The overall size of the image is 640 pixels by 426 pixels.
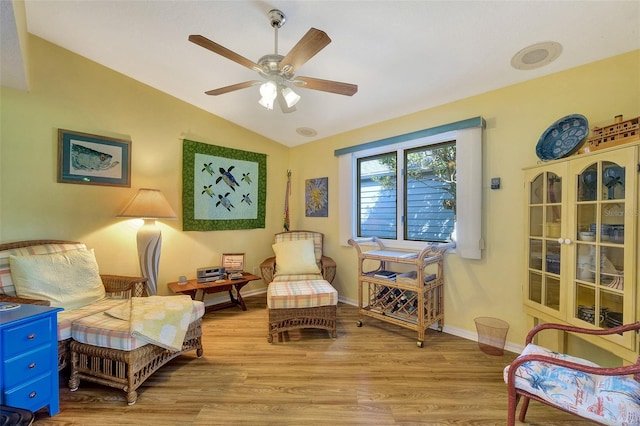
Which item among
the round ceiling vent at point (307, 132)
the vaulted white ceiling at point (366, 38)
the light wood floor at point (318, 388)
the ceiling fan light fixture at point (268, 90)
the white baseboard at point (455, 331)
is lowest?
the light wood floor at point (318, 388)

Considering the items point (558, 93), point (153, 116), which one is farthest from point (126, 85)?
point (558, 93)

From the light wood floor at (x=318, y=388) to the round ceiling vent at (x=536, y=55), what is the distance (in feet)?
7.62

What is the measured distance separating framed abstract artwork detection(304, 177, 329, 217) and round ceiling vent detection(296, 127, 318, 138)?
630 mm

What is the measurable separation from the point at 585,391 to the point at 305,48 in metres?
2.21

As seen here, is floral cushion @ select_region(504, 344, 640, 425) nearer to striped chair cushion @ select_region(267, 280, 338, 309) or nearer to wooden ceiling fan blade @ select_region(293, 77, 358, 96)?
striped chair cushion @ select_region(267, 280, 338, 309)

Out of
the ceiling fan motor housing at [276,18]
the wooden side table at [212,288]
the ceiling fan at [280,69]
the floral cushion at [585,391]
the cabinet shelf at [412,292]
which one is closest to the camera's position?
the floral cushion at [585,391]

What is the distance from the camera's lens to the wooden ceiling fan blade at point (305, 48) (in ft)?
4.59

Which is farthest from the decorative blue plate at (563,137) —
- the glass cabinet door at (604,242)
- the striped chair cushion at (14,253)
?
the striped chair cushion at (14,253)

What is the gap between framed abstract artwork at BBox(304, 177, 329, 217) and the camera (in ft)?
12.5

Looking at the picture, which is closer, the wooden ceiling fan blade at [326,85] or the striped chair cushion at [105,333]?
the striped chair cushion at [105,333]

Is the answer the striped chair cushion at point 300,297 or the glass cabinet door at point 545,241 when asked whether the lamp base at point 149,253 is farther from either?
the glass cabinet door at point 545,241

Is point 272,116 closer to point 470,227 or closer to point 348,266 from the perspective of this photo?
point 348,266

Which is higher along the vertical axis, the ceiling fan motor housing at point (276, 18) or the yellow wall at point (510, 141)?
the ceiling fan motor housing at point (276, 18)

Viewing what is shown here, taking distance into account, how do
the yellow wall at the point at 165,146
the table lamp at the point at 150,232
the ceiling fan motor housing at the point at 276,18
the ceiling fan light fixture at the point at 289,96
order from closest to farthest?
the ceiling fan motor housing at the point at 276,18 → the ceiling fan light fixture at the point at 289,96 → the yellow wall at the point at 165,146 → the table lamp at the point at 150,232
